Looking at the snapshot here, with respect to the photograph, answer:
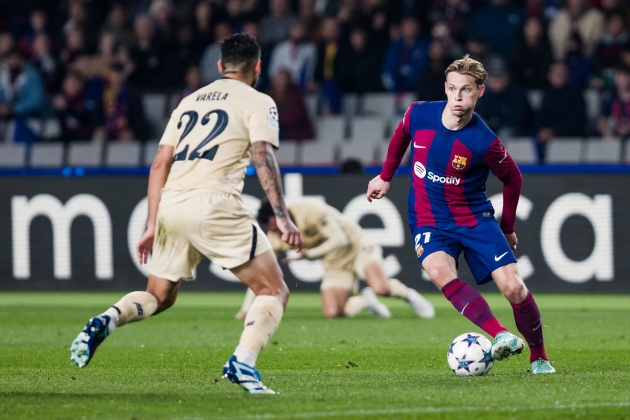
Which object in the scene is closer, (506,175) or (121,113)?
(506,175)

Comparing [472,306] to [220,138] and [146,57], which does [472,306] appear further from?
[146,57]

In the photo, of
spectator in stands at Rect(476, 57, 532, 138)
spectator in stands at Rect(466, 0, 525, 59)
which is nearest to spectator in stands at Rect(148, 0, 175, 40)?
spectator in stands at Rect(466, 0, 525, 59)

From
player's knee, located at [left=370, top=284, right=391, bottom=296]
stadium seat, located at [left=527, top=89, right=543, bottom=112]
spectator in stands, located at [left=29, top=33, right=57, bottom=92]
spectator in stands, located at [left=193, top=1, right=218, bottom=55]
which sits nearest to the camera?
player's knee, located at [left=370, top=284, right=391, bottom=296]

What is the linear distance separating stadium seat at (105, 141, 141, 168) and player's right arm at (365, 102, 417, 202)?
10.6 metres

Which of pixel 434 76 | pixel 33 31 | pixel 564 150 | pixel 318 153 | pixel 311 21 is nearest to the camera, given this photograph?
pixel 564 150

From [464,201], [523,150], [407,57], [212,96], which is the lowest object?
[523,150]

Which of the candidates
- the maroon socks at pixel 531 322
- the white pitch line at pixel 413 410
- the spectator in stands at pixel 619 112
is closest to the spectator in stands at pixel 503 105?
the spectator in stands at pixel 619 112

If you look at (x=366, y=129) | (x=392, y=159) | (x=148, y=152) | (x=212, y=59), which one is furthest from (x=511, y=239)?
(x=212, y=59)

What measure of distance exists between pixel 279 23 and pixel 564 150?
222 inches

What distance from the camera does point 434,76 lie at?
53.2 ft

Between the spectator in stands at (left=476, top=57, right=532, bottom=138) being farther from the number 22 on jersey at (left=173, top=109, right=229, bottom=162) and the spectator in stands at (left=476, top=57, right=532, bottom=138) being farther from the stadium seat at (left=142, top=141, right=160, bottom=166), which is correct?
the number 22 on jersey at (left=173, top=109, right=229, bottom=162)

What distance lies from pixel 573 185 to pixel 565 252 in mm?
900

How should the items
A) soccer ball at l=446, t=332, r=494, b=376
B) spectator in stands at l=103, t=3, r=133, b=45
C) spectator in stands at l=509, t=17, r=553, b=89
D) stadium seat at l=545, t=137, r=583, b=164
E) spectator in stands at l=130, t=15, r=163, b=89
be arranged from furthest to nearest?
spectator in stands at l=103, t=3, r=133, b=45
spectator in stands at l=130, t=15, r=163, b=89
spectator in stands at l=509, t=17, r=553, b=89
stadium seat at l=545, t=137, r=583, b=164
soccer ball at l=446, t=332, r=494, b=376

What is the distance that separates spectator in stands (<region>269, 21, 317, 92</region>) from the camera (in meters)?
17.5
